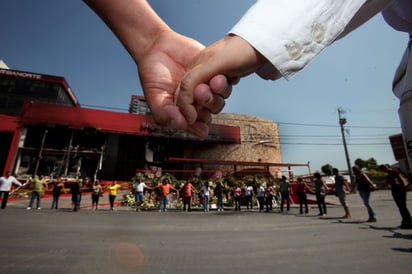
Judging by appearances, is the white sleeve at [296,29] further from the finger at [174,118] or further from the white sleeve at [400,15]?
the finger at [174,118]

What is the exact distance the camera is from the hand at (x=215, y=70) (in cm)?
73

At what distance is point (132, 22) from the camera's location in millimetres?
1240

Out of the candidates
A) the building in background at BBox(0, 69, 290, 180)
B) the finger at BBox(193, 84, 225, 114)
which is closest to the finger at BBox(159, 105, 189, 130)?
the finger at BBox(193, 84, 225, 114)

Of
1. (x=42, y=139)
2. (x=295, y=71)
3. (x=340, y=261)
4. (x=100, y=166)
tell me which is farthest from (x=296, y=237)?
(x=42, y=139)

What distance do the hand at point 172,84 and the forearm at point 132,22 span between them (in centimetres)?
4

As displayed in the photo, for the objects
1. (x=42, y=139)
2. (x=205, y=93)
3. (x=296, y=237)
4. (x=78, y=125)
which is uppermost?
(x=78, y=125)

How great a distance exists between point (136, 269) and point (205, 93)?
6.53 feet

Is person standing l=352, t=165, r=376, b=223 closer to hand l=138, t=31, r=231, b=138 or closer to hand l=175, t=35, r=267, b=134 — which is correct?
hand l=138, t=31, r=231, b=138

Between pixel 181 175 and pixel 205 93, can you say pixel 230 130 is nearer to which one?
pixel 181 175

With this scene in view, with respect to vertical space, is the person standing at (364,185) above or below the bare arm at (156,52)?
below

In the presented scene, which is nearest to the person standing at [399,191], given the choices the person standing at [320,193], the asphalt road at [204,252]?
the asphalt road at [204,252]

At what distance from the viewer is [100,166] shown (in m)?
16.7

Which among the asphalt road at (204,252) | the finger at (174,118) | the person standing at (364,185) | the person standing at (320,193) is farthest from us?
the person standing at (320,193)

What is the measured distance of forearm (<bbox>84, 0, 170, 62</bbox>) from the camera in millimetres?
1156
